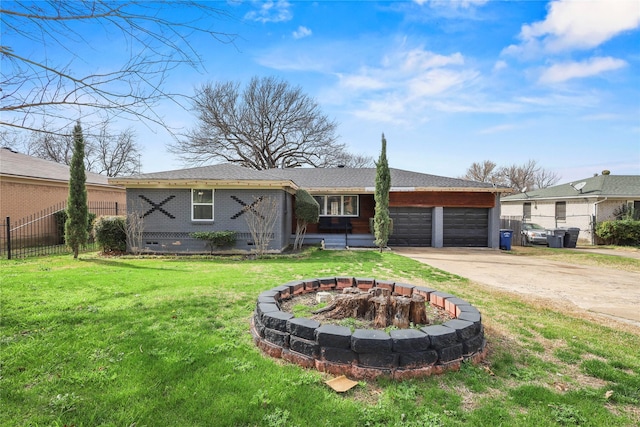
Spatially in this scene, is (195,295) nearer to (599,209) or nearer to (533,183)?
(599,209)

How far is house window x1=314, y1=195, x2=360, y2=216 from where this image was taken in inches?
612

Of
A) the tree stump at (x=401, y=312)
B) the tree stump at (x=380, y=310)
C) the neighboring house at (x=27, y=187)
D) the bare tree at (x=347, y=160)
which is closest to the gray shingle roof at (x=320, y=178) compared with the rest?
the neighboring house at (x=27, y=187)

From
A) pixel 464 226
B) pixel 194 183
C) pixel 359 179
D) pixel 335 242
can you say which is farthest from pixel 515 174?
pixel 194 183

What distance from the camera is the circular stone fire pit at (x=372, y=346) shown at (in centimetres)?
269

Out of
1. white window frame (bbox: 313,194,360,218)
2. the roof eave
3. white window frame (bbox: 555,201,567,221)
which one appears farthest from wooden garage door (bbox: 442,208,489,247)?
white window frame (bbox: 555,201,567,221)

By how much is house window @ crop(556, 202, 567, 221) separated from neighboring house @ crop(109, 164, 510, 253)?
8446mm

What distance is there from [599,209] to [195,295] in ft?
72.0

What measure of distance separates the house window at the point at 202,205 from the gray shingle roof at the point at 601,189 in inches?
800

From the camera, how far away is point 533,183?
43.2 metres

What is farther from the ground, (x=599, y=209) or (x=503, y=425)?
(x=599, y=209)

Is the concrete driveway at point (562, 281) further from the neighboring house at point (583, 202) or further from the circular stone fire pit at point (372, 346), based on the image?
the neighboring house at point (583, 202)

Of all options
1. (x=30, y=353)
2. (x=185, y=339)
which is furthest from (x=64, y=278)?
(x=185, y=339)

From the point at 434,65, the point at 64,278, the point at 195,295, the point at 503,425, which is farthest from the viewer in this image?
the point at 434,65

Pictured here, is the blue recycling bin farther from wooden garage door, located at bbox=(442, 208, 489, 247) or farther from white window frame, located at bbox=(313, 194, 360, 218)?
white window frame, located at bbox=(313, 194, 360, 218)
